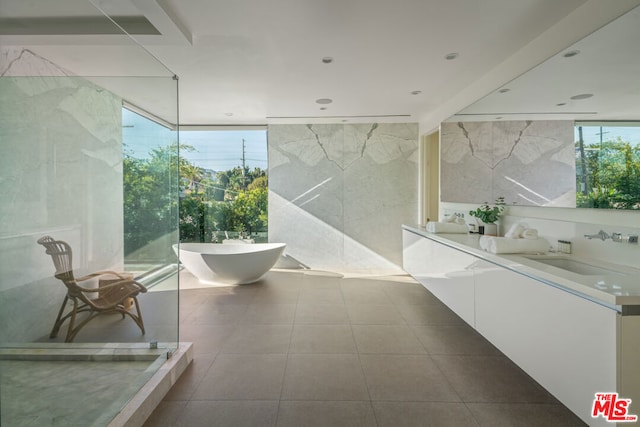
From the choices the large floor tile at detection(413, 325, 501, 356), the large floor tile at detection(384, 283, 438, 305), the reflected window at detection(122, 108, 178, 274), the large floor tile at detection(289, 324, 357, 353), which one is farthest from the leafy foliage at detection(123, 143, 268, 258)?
the large floor tile at detection(413, 325, 501, 356)

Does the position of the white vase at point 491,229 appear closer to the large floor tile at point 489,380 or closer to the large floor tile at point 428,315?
the large floor tile at point 428,315

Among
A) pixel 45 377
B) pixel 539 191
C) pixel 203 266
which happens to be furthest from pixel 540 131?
pixel 203 266

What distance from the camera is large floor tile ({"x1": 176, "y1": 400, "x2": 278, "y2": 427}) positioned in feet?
6.18

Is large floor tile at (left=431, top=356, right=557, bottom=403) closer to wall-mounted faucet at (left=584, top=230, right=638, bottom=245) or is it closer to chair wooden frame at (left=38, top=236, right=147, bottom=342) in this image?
wall-mounted faucet at (left=584, top=230, right=638, bottom=245)

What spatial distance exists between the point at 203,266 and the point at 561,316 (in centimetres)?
412

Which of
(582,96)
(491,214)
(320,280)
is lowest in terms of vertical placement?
(320,280)

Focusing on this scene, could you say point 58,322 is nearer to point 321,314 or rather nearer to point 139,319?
point 139,319

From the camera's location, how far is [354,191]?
5816mm

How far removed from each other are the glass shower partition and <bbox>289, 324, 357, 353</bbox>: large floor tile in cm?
103

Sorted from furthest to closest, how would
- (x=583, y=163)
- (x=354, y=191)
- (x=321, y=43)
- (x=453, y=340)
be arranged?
Result: (x=354, y=191) → (x=453, y=340) → (x=321, y=43) → (x=583, y=163)

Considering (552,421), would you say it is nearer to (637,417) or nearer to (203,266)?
(637,417)

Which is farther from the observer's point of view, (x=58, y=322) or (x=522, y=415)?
(x=522, y=415)

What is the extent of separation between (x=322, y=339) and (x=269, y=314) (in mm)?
881

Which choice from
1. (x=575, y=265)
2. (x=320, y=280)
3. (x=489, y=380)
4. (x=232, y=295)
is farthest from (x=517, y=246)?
(x=232, y=295)
